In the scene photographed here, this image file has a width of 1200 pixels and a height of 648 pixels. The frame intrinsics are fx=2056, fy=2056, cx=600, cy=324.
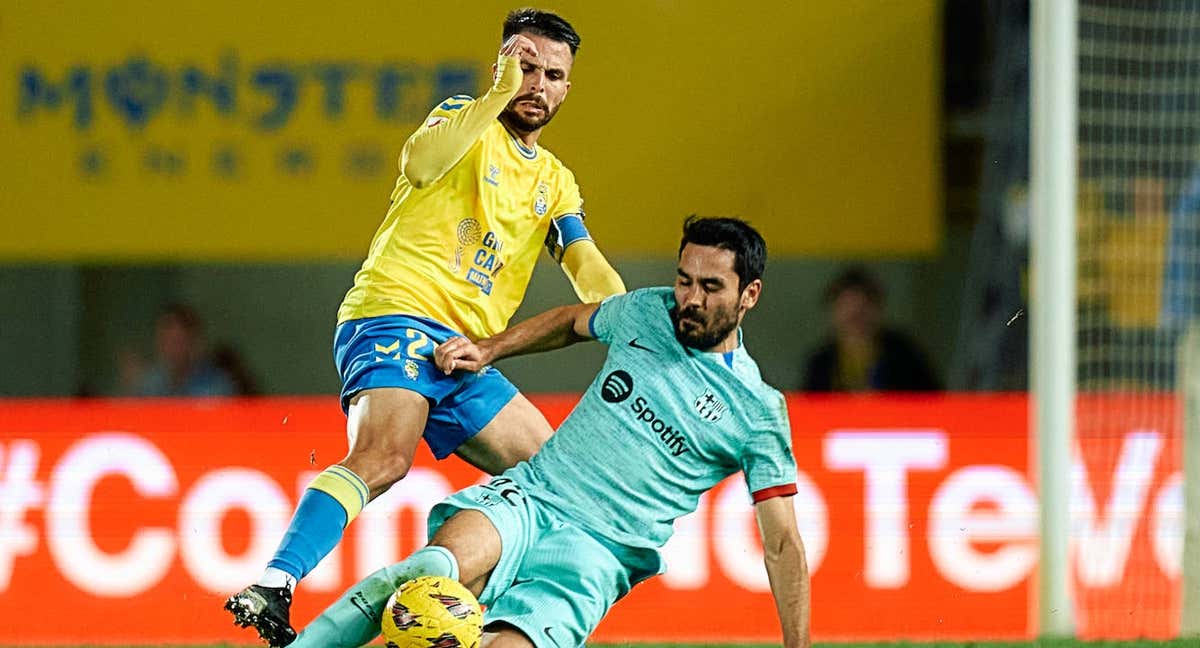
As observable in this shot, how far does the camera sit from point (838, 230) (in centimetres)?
1017

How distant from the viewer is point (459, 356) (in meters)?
5.72

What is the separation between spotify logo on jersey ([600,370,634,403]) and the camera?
5.33m

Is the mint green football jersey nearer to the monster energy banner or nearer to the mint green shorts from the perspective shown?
the mint green shorts

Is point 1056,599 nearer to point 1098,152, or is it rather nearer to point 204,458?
point 1098,152

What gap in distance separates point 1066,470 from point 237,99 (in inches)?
177

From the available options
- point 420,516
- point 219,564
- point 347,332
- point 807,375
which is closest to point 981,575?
point 807,375

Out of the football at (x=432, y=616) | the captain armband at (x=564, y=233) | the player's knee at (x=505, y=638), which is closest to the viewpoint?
the football at (x=432, y=616)

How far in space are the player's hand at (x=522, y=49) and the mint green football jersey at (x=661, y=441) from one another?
2.90 feet

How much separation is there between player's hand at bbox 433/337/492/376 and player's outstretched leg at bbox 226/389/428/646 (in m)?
0.12

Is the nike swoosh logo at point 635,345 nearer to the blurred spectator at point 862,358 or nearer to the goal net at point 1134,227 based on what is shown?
the goal net at point 1134,227

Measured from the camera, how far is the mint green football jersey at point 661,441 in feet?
17.3

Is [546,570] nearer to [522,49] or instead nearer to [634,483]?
[634,483]

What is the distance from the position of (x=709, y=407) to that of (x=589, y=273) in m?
0.84

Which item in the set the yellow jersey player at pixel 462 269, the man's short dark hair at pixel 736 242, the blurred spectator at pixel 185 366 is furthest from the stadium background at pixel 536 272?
the man's short dark hair at pixel 736 242
